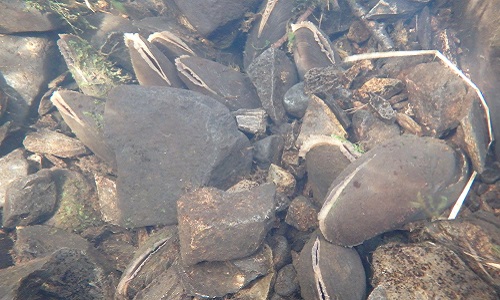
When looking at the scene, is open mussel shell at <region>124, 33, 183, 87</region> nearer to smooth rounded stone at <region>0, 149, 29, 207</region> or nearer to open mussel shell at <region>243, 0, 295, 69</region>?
open mussel shell at <region>243, 0, 295, 69</region>

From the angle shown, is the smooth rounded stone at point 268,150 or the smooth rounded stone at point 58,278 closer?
the smooth rounded stone at point 58,278

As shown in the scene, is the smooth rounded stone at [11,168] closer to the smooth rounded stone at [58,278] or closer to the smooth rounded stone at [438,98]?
the smooth rounded stone at [58,278]

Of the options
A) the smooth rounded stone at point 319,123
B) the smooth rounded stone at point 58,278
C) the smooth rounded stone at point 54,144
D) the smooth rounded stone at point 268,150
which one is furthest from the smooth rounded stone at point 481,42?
the smooth rounded stone at point 54,144

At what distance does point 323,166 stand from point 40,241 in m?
3.21

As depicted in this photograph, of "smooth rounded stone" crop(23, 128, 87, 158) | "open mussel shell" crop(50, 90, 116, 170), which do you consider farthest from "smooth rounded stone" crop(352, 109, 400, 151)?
"smooth rounded stone" crop(23, 128, 87, 158)

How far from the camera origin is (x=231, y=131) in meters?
3.38

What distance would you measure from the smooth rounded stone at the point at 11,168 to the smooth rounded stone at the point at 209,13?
3.01 meters

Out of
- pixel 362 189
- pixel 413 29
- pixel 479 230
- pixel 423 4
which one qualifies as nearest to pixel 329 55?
pixel 413 29

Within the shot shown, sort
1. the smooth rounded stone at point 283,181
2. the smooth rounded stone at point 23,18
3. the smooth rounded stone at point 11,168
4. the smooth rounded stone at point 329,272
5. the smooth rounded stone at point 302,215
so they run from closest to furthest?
the smooth rounded stone at point 329,272
the smooth rounded stone at point 302,215
the smooth rounded stone at point 283,181
the smooth rounded stone at point 11,168
the smooth rounded stone at point 23,18

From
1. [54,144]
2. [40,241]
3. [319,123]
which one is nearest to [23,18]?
[54,144]

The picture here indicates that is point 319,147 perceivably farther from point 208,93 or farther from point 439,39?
point 439,39

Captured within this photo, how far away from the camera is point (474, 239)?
2.28m

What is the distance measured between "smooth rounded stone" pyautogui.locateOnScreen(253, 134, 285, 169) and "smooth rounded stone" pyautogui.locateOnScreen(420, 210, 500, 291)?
66.1 inches

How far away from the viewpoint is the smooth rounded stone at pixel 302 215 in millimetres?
2900
